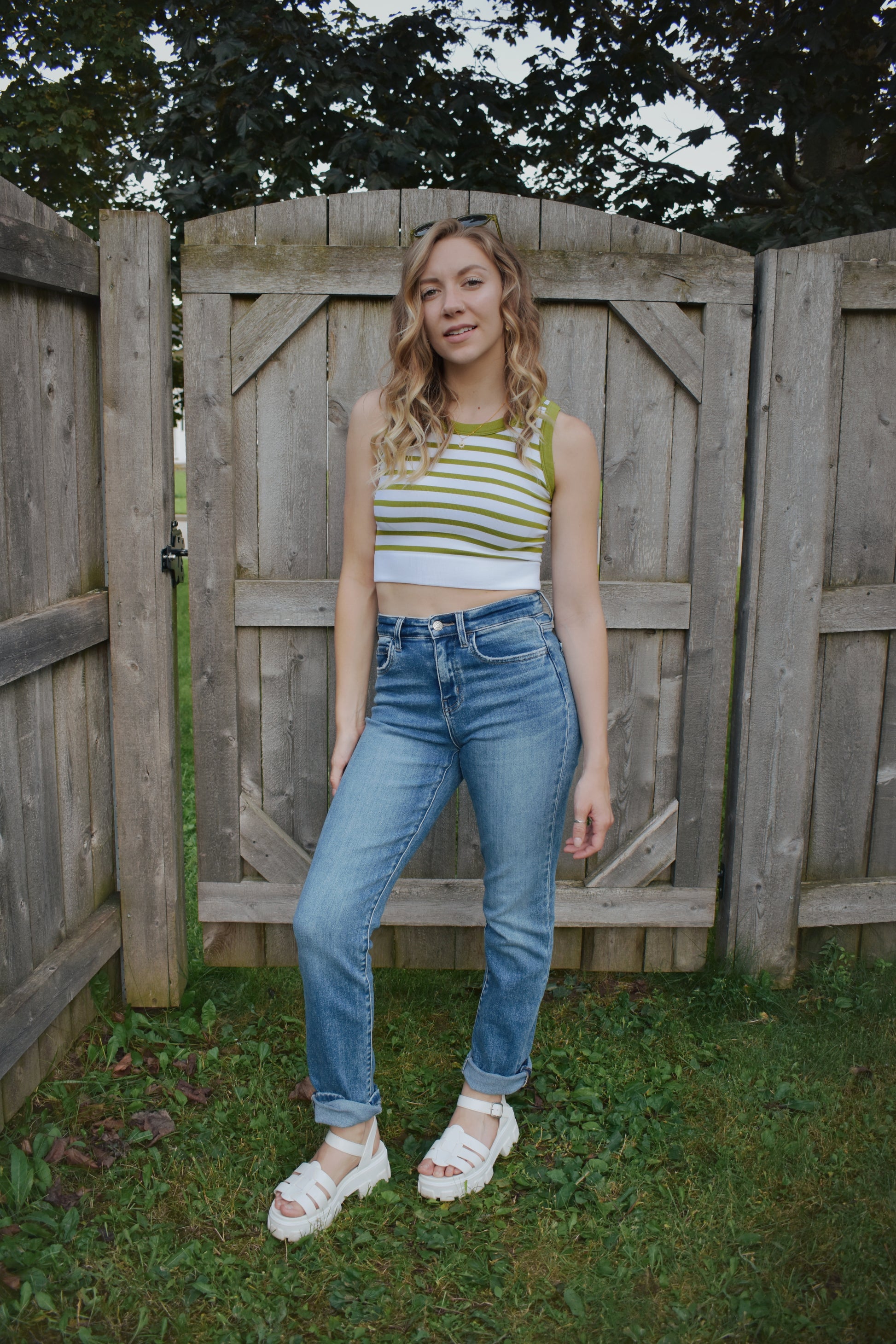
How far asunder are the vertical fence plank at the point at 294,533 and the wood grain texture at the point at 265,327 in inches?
1.3

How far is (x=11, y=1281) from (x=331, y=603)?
1882 millimetres

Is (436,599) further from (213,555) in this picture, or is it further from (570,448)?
(213,555)

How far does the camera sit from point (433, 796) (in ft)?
7.86

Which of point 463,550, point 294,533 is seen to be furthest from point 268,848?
point 463,550

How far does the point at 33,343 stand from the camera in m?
2.61

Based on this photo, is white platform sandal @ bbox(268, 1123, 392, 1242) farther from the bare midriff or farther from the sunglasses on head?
the sunglasses on head

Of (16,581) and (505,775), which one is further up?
(16,581)

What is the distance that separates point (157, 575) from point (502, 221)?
145 cm

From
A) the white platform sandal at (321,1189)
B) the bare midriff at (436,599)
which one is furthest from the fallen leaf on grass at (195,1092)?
the bare midriff at (436,599)

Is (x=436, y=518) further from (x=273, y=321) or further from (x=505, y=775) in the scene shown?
(x=273, y=321)

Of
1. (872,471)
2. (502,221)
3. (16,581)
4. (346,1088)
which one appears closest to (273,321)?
(502,221)

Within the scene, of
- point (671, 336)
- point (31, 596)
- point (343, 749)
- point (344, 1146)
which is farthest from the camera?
point (671, 336)

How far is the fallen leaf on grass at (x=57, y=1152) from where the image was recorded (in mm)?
2543

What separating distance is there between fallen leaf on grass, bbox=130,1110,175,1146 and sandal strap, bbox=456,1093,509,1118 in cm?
76
